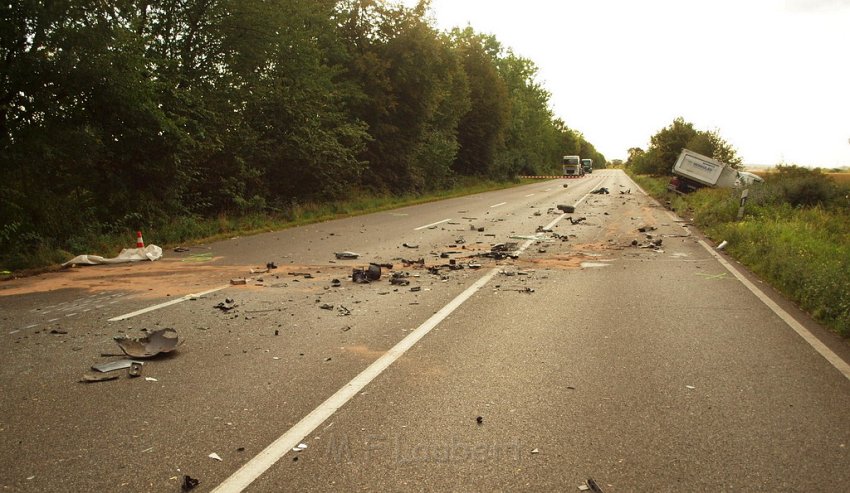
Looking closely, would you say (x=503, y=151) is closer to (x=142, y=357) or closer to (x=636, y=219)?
(x=636, y=219)

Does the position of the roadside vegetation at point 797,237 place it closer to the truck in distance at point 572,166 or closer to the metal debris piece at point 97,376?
the metal debris piece at point 97,376

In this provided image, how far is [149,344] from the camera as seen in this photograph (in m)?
5.48

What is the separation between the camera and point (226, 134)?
1803 centimetres

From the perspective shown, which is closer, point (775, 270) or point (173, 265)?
point (775, 270)

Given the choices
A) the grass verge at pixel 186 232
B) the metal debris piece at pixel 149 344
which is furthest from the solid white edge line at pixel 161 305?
the grass verge at pixel 186 232

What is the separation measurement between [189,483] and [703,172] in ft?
107

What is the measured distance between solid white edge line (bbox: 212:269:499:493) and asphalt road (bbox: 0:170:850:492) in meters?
0.02

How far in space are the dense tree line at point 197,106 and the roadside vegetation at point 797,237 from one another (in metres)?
13.0

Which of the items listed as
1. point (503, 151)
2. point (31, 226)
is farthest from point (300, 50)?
point (503, 151)

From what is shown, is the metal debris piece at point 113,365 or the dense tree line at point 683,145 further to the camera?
the dense tree line at point 683,145

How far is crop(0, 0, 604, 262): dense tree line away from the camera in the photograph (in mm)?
11609

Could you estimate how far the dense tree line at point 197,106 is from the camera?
11.6 metres

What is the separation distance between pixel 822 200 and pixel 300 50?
19843 mm

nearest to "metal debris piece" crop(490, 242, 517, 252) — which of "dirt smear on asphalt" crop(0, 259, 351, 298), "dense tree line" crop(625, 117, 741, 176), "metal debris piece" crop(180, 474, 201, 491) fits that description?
"dirt smear on asphalt" crop(0, 259, 351, 298)
